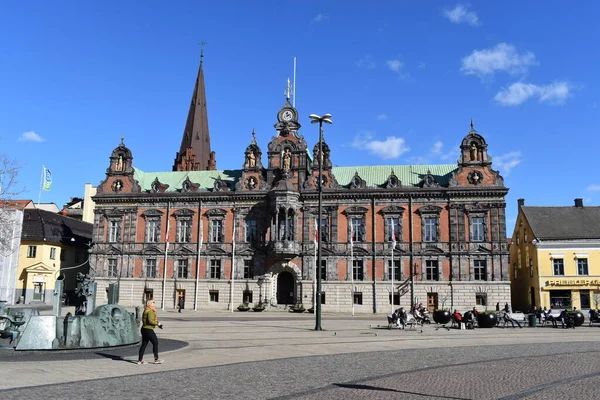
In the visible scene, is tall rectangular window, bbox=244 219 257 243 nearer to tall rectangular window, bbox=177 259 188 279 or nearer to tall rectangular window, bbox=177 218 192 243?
tall rectangular window, bbox=177 218 192 243

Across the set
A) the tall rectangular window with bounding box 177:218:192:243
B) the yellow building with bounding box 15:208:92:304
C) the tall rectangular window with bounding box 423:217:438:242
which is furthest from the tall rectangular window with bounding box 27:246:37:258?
the tall rectangular window with bounding box 423:217:438:242

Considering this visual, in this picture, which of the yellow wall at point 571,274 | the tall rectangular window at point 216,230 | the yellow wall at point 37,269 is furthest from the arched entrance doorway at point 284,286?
the yellow wall at point 37,269

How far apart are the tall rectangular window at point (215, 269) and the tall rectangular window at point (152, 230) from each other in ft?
22.2

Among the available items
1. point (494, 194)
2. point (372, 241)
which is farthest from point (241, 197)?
point (494, 194)

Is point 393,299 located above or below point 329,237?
below

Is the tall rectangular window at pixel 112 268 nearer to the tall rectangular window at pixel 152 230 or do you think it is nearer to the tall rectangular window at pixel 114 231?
the tall rectangular window at pixel 114 231

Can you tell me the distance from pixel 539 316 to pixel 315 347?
2361 centimetres

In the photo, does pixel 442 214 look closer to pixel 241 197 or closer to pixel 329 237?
pixel 329 237

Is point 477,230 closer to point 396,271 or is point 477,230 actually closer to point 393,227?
point 393,227

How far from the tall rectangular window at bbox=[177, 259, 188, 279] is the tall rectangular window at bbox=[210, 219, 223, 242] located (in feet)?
12.7

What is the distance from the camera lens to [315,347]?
19922mm

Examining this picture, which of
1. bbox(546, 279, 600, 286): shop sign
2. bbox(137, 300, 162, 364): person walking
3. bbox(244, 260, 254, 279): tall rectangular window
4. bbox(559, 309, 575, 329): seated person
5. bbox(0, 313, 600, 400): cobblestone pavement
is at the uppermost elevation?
bbox(244, 260, 254, 279): tall rectangular window

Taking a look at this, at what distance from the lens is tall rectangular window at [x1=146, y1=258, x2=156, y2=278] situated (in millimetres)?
56594

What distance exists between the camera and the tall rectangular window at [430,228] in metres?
51.7
